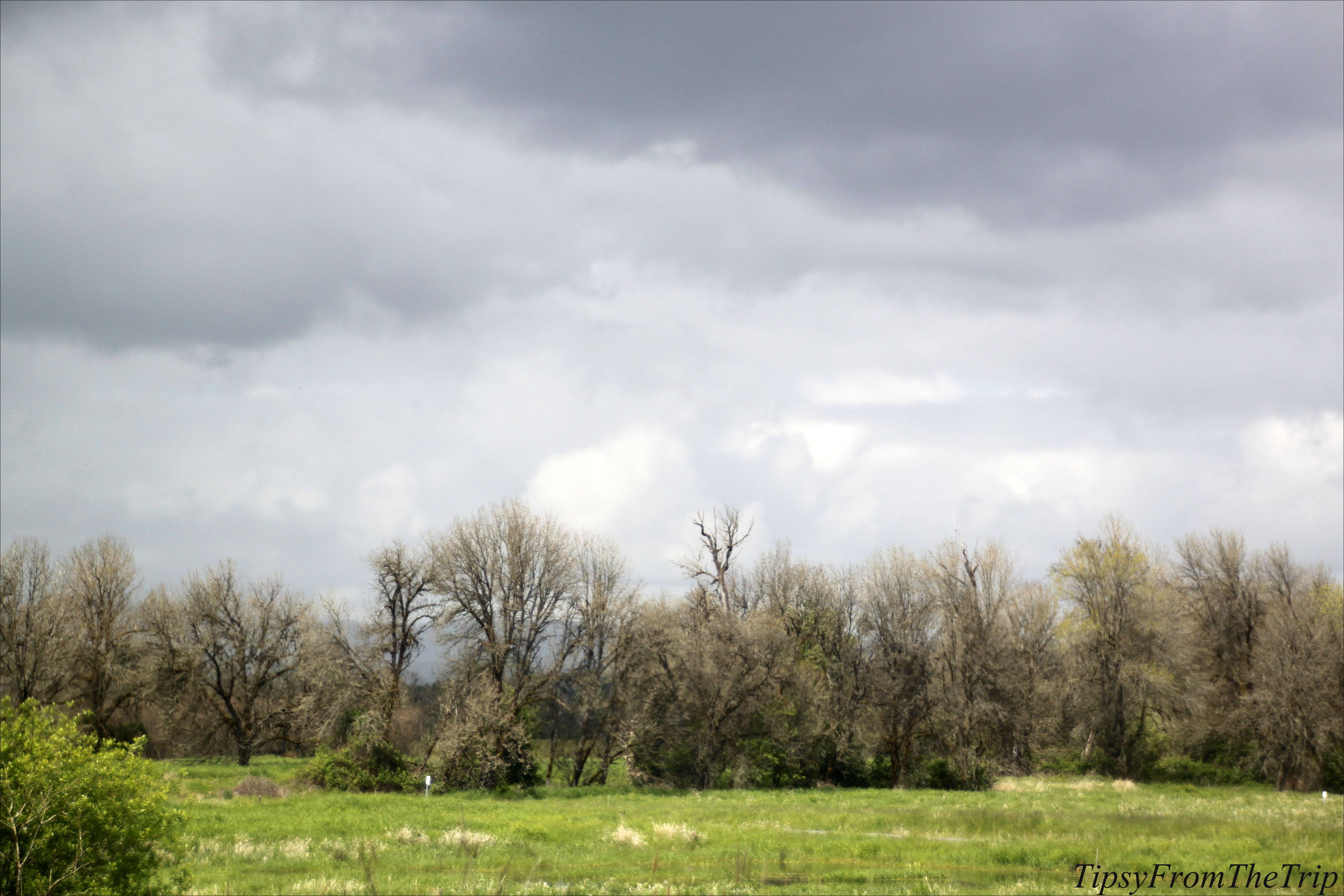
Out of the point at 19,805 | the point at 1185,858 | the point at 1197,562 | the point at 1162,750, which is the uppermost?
the point at 1197,562

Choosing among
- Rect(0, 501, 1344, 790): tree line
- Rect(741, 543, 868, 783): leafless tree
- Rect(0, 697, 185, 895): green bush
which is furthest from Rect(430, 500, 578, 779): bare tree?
Rect(0, 697, 185, 895): green bush

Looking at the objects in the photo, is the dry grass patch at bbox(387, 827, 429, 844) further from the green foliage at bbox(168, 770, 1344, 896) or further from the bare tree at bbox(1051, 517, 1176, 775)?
the bare tree at bbox(1051, 517, 1176, 775)

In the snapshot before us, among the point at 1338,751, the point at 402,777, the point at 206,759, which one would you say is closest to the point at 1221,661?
the point at 1338,751

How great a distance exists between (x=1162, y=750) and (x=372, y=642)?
47.0 metres

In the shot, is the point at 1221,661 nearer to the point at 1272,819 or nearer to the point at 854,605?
the point at 854,605

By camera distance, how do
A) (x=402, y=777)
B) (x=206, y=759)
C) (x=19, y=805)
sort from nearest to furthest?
(x=19, y=805), (x=402, y=777), (x=206, y=759)

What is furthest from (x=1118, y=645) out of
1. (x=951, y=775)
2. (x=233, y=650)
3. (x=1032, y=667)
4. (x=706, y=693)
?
(x=233, y=650)

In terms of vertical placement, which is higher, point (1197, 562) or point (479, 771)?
point (1197, 562)

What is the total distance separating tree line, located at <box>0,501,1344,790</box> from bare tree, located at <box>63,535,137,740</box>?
132mm

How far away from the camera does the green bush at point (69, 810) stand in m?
11.5

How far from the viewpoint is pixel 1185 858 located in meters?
20.3

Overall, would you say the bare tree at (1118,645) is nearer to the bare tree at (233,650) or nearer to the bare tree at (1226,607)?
the bare tree at (1226,607)

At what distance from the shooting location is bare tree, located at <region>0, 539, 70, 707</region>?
46.9 metres

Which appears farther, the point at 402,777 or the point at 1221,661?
the point at 1221,661
